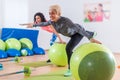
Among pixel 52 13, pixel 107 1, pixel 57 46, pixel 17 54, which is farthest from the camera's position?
pixel 107 1

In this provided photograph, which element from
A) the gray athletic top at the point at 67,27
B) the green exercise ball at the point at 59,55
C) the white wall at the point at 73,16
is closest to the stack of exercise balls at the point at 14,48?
the white wall at the point at 73,16

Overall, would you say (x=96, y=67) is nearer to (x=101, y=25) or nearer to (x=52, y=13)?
(x=52, y=13)

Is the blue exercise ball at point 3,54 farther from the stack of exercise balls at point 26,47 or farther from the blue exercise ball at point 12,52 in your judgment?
the stack of exercise balls at point 26,47

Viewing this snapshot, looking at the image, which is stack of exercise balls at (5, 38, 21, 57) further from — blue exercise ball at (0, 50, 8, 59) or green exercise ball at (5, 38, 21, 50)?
blue exercise ball at (0, 50, 8, 59)

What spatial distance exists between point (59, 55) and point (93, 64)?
5.31 ft

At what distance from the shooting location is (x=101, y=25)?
7066 millimetres

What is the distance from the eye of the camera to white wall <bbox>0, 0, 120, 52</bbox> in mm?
6805

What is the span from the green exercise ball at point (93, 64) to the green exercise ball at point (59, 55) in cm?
136

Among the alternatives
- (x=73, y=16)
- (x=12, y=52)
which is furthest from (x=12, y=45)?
(x=73, y=16)

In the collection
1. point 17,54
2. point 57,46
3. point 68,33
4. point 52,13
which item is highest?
point 52,13

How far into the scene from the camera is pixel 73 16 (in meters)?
7.56

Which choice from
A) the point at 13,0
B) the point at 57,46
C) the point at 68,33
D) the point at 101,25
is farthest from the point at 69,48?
the point at 13,0

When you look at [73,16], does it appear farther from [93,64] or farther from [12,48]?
[93,64]

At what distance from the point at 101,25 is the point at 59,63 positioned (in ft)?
11.4
